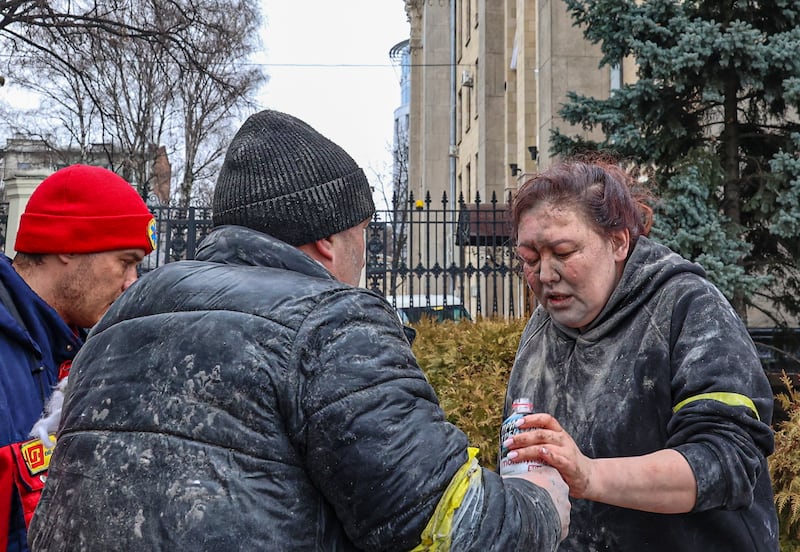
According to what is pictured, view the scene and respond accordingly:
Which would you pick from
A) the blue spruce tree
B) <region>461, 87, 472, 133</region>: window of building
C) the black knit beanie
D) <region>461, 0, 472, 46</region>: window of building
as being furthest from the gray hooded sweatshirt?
<region>461, 0, 472, 46</region>: window of building

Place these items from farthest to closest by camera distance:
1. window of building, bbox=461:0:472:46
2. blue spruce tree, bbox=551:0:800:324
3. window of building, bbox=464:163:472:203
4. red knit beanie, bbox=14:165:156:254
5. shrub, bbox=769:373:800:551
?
window of building, bbox=461:0:472:46
window of building, bbox=464:163:472:203
blue spruce tree, bbox=551:0:800:324
shrub, bbox=769:373:800:551
red knit beanie, bbox=14:165:156:254

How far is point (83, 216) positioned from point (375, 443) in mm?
1684

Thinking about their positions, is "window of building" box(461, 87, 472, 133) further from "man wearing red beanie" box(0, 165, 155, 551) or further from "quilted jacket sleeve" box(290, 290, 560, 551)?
"quilted jacket sleeve" box(290, 290, 560, 551)

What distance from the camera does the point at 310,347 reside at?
4.28ft

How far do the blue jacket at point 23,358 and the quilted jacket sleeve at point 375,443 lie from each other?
1.17m

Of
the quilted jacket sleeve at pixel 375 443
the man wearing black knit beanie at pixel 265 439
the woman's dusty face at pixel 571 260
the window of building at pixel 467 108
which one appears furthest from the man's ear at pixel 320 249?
the window of building at pixel 467 108

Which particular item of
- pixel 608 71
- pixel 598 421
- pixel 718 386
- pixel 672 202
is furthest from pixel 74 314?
pixel 608 71

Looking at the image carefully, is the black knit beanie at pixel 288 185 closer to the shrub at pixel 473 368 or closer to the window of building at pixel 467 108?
the shrub at pixel 473 368

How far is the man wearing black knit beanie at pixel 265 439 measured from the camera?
4.15ft

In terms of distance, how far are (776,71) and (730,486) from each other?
6486mm

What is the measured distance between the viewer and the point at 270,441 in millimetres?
1288

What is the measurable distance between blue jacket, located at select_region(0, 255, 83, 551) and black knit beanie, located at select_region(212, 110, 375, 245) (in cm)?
100

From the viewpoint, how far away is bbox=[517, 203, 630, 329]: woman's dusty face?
7.52ft

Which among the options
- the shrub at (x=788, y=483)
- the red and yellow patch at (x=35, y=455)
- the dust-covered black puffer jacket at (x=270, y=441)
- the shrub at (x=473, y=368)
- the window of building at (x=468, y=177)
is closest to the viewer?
the dust-covered black puffer jacket at (x=270, y=441)
